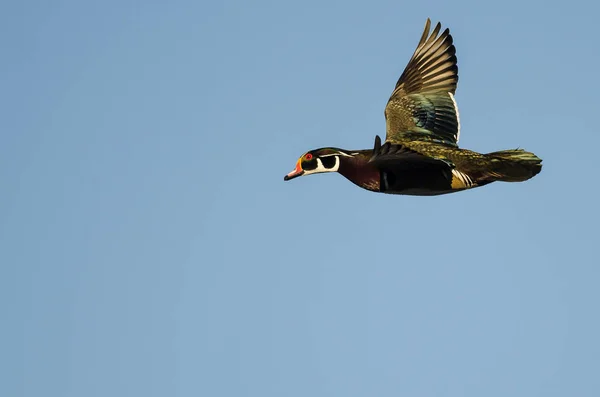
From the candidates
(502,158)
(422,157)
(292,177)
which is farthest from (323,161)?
(502,158)

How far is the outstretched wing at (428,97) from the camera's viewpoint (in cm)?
2838

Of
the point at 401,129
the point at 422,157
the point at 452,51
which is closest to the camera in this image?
the point at 422,157

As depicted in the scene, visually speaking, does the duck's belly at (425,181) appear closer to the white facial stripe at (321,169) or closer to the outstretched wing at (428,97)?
the white facial stripe at (321,169)

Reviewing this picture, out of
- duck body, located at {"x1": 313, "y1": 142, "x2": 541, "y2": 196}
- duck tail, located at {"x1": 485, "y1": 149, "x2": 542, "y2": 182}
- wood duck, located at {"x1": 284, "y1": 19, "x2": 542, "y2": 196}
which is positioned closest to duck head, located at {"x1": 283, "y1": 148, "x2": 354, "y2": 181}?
wood duck, located at {"x1": 284, "y1": 19, "x2": 542, "y2": 196}

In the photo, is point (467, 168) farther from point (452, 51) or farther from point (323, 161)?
point (452, 51)

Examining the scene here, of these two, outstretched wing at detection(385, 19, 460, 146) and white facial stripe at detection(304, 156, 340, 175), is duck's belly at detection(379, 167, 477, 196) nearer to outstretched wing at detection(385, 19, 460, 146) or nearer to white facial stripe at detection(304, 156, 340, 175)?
white facial stripe at detection(304, 156, 340, 175)

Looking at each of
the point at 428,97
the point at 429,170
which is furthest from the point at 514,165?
the point at 428,97

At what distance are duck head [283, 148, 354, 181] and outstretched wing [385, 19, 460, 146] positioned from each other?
2.58m

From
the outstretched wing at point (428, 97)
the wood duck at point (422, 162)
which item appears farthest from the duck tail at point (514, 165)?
the outstretched wing at point (428, 97)

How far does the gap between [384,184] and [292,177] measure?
2.26 metres

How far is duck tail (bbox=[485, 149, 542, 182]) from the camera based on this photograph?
23.9 meters

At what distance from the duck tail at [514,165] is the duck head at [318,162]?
341 cm

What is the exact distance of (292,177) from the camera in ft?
83.3

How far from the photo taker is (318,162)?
25344 millimetres
